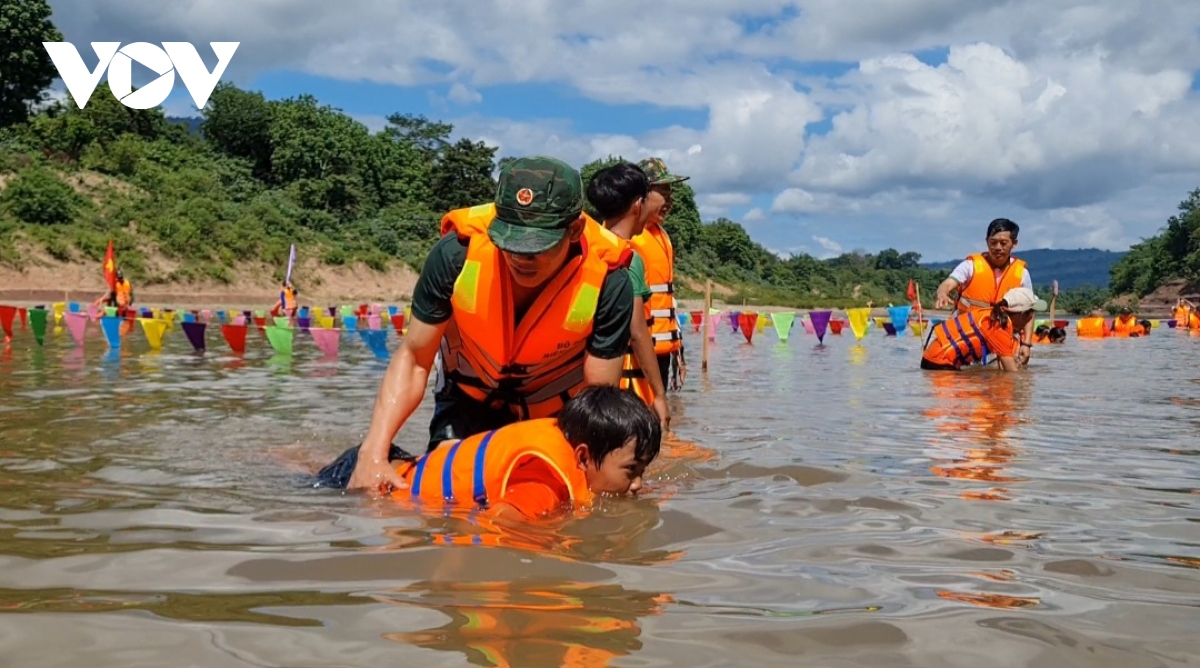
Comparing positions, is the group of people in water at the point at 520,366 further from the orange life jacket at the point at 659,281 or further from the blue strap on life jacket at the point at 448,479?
the orange life jacket at the point at 659,281

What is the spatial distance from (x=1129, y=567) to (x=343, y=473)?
292 centimetres

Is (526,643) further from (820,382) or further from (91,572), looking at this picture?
(820,382)

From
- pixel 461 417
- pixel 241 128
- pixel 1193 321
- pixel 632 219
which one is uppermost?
pixel 241 128

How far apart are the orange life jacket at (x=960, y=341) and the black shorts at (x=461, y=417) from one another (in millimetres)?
7638

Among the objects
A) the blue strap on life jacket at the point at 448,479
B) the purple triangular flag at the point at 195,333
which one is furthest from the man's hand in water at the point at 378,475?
the purple triangular flag at the point at 195,333

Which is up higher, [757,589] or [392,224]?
[392,224]

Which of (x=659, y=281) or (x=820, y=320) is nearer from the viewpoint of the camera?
(x=659, y=281)

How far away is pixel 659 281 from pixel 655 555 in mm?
3821

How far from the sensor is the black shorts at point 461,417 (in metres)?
4.52

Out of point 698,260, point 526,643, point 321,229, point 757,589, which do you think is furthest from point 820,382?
point 698,260

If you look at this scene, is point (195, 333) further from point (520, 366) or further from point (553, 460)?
point (553, 460)

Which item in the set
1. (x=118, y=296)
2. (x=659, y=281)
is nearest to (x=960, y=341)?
(x=659, y=281)

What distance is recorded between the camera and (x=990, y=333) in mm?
10906

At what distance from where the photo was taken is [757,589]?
9.52 feet
